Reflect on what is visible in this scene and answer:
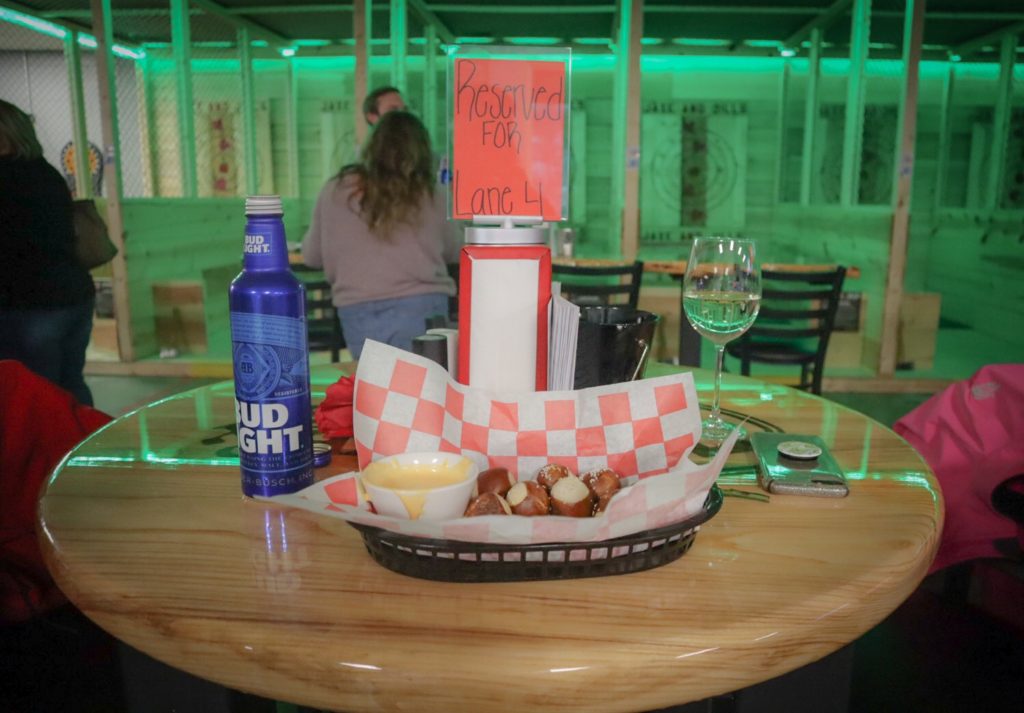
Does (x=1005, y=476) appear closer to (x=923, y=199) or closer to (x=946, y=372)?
(x=946, y=372)

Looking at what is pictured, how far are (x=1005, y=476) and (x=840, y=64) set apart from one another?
7.41 meters

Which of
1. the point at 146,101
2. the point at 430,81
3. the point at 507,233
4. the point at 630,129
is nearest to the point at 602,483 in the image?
the point at 507,233

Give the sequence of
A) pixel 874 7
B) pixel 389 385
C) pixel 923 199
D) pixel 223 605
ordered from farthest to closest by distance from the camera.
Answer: pixel 923 199
pixel 874 7
pixel 389 385
pixel 223 605

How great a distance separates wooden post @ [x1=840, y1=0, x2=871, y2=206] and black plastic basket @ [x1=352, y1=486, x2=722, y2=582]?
5.19 meters

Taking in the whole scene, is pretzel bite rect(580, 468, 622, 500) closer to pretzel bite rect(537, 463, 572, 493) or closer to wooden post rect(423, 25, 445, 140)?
pretzel bite rect(537, 463, 572, 493)

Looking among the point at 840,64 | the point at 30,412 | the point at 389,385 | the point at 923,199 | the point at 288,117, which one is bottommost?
the point at 30,412

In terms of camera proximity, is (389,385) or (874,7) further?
(874,7)

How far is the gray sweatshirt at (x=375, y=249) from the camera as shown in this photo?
8.21ft

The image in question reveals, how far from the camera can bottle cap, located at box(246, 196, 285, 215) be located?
29.6 inches

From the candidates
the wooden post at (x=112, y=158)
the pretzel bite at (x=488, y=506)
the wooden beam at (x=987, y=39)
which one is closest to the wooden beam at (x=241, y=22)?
the wooden post at (x=112, y=158)

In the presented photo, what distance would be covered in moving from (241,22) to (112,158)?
7.25 feet

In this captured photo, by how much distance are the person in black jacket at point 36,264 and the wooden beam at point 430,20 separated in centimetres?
361

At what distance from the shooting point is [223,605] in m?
0.62

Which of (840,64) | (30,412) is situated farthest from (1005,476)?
(840,64)
